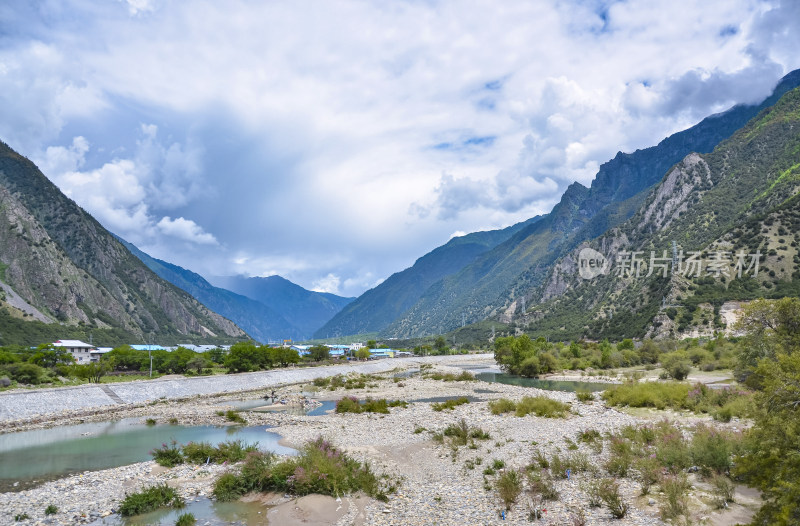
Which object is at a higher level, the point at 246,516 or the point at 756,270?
the point at 756,270

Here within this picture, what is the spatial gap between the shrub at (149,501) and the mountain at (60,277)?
102 meters

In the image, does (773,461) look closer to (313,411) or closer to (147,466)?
(147,466)

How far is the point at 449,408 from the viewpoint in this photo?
42.2 m

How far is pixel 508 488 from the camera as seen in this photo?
16.9 m

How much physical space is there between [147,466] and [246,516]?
34.6 feet

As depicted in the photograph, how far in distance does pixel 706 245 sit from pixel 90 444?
12769cm

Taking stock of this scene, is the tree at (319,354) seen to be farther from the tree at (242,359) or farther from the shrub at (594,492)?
the shrub at (594,492)

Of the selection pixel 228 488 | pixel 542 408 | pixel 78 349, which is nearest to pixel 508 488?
pixel 228 488

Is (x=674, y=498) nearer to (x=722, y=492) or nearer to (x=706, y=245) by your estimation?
(x=722, y=492)

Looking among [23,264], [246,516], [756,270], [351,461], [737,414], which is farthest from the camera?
[23,264]

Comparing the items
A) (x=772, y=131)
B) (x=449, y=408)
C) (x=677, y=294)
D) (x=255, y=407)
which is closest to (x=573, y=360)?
(x=677, y=294)

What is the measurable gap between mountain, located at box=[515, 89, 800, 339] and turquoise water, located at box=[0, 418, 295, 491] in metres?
85.8

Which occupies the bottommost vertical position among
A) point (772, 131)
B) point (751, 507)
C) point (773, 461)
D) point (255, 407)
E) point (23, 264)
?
point (255, 407)

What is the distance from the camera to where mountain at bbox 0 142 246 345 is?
4722 inches
